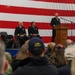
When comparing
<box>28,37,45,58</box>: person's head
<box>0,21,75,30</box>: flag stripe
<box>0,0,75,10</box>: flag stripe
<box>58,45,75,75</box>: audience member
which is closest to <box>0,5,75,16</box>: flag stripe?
<box>0,0,75,10</box>: flag stripe

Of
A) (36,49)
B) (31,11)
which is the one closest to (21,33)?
(31,11)

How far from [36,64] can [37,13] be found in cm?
1158

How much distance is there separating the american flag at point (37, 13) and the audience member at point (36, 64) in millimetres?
10094

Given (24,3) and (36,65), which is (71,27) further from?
(36,65)

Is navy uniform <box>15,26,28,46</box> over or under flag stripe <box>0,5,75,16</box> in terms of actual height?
under

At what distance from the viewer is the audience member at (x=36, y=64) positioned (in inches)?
96.6

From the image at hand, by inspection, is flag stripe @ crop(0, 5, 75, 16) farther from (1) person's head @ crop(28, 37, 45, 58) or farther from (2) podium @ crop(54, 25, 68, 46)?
(1) person's head @ crop(28, 37, 45, 58)

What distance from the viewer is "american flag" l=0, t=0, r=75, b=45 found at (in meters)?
12.8

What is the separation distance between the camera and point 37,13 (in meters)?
14.0

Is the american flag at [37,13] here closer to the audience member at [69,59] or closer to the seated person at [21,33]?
the seated person at [21,33]

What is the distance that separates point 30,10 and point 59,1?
1.62 meters

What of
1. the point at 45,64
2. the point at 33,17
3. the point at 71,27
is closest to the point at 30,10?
the point at 33,17

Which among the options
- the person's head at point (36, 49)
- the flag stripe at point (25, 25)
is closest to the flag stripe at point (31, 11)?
the flag stripe at point (25, 25)

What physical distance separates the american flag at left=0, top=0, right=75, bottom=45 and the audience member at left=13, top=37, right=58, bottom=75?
10.1m
